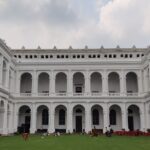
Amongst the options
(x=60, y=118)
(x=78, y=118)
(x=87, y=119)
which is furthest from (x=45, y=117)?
(x=87, y=119)

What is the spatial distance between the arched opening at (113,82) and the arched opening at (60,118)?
10.1 meters

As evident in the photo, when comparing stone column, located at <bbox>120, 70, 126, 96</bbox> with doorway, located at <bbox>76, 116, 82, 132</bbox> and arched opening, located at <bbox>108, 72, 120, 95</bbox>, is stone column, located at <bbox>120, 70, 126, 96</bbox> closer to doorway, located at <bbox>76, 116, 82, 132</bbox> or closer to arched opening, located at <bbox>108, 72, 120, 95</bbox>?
arched opening, located at <bbox>108, 72, 120, 95</bbox>

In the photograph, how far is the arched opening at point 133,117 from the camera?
2247 inches

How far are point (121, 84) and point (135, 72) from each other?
3.65 m

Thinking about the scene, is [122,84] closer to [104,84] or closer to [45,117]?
[104,84]

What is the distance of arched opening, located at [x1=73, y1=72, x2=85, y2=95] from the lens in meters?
58.5

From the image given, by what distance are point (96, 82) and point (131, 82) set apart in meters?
6.96

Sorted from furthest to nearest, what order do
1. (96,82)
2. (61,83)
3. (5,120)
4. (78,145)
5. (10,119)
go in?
(61,83)
(96,82)
(10,119)
(5,120)
(78,145)

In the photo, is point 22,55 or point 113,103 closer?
point 113,103

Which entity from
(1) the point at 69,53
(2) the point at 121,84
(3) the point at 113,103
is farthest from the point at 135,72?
(1) the point at 69,53

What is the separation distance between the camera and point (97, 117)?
190 ft

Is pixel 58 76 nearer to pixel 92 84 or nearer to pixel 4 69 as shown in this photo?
pixel 92 84

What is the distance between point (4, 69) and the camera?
48.7 metres


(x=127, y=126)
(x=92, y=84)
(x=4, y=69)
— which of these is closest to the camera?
(x=4, y=69)
